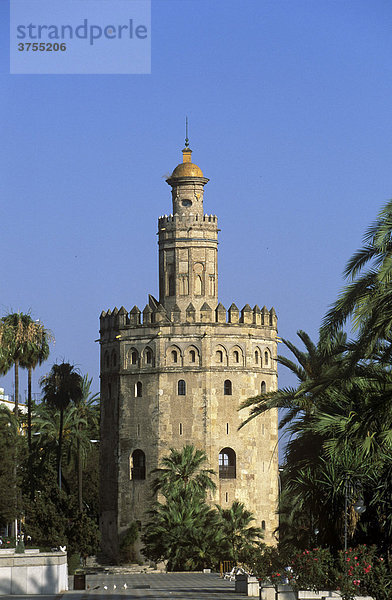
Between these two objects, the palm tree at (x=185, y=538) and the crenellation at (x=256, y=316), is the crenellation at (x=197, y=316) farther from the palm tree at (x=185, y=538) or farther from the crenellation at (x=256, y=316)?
the palm tree at (x=185, y=538)

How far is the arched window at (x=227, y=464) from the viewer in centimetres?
7519

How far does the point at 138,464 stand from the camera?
76.4 meters

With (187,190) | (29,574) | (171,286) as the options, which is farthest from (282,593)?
(187,190)

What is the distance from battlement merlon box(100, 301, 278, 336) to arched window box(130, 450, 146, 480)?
25.7ft

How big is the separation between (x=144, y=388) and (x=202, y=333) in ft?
16.0

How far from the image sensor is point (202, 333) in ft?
252

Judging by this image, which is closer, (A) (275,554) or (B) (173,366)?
(A) (275,554)

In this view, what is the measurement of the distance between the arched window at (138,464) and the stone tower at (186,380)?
0.20ft

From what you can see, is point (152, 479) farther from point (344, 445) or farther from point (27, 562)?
point (344, 445)

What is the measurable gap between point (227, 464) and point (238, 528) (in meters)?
7.90

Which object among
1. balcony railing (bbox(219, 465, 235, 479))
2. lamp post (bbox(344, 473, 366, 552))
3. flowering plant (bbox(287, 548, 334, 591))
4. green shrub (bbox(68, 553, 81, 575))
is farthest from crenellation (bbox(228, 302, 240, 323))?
flowering plant (bbox(287, 548, 334, 591))

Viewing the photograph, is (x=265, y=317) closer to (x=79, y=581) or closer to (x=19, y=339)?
(x=19, y=339)

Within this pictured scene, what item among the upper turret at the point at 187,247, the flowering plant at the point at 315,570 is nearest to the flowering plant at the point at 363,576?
the flowering plant at the point at 315,570

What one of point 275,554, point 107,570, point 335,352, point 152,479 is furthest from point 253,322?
point 335,352
